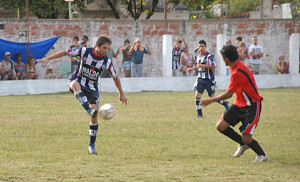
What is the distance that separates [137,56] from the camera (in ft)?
69.3

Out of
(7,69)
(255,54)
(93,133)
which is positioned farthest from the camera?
(255,54)

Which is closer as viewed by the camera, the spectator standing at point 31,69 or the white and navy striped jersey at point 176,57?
the spectator standing at point 31,69

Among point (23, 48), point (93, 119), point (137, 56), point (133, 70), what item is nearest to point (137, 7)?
point (133, 70)

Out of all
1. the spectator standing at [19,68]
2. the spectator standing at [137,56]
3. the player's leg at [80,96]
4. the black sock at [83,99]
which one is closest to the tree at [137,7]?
the spectator standing at [137,56]

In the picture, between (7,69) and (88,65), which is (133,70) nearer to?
(7,69)

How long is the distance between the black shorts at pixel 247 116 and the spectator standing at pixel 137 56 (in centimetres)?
1307

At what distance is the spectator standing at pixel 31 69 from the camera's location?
20.3 meters

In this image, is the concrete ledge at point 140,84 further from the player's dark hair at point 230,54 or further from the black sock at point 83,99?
the player's dark hair at point 230,54

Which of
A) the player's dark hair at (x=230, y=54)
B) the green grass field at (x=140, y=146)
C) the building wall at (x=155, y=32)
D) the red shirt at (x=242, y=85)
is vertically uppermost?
the building wall at (x=155, y=32)

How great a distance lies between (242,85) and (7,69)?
14192mm

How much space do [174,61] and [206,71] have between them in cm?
932

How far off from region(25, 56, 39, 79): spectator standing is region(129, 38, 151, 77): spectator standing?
13.2 ft

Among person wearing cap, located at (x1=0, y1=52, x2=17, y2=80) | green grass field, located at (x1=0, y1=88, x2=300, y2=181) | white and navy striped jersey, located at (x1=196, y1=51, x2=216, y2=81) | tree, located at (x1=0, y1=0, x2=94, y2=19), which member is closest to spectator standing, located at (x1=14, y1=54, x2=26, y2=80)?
person wearing cap, located at (x1=0, y1=52, x2=17, y2=80)

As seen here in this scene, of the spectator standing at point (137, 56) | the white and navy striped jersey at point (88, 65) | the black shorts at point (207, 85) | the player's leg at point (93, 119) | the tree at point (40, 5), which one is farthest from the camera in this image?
the tree at point (40, 5)
